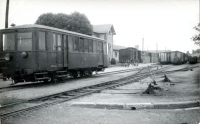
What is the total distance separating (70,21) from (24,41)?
30116 mm

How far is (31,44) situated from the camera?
35.4 ft

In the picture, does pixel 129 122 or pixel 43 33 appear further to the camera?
pixel 43 33

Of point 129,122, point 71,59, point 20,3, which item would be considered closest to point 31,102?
point 20,3

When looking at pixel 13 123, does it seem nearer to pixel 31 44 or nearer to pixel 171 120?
pixel 171 120

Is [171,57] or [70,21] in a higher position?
[70,21]

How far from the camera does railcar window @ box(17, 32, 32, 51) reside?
10855 mm

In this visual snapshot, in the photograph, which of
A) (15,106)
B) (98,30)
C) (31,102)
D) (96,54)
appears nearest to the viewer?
(15,106)

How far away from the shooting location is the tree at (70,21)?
132ft

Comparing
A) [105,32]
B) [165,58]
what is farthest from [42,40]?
[105,32]

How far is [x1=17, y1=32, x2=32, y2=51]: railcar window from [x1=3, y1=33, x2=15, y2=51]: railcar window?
0.34 metres

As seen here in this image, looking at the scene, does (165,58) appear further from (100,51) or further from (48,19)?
(100,51)

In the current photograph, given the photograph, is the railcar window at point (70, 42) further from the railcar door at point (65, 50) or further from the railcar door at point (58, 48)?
the railcar door at point (58, 48)

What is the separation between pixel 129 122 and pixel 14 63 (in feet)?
25.3

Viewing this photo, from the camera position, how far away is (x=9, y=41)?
11.2 m
